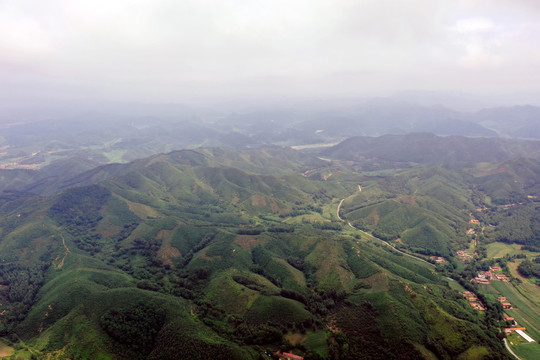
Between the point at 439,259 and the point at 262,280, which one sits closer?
the point at 262,280

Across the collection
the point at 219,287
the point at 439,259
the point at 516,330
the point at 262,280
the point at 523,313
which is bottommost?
the point at 439,259

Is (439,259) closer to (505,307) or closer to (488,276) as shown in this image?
(488,276)

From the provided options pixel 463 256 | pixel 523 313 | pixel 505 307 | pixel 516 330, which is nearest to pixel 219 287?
pixel 516 330

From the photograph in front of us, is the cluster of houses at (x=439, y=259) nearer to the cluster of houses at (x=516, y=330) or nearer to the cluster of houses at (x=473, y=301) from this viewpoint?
the cluster of houses at (x=473, y=301)

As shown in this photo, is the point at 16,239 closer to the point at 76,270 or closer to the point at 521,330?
the point at 76,270

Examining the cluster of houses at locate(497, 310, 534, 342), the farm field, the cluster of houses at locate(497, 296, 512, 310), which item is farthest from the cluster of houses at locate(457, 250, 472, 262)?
the cluster of houses at locate(497, 310, 534, 342)

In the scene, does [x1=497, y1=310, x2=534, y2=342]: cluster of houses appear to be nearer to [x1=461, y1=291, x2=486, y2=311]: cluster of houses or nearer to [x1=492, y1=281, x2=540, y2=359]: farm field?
[x1=492, y1=281, x2=540, y2=359]: farm field

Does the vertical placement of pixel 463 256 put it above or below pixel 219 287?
below
